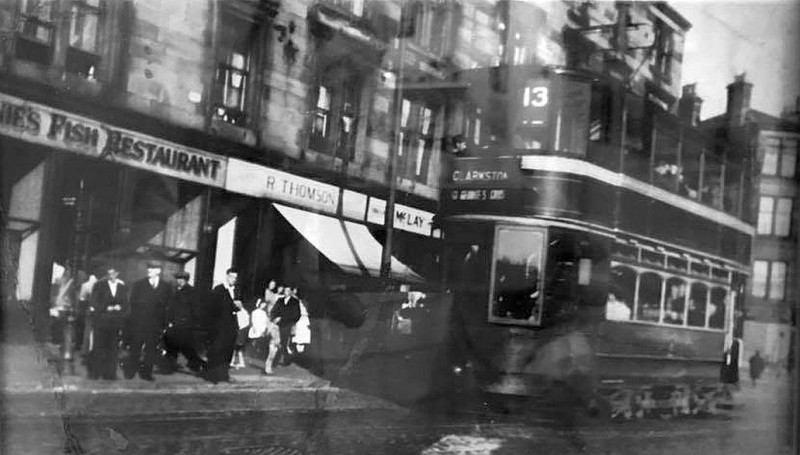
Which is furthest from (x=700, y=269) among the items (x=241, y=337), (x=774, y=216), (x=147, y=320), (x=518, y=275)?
(x=147, y=320)

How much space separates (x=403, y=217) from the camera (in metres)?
3.18

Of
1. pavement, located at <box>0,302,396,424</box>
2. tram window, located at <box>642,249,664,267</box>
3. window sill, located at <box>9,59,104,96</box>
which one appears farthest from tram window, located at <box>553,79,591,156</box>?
window sill, located at <box>9,59,104,96</box>

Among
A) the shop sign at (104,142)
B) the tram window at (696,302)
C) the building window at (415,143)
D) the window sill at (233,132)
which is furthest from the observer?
the tram window at (696,302)

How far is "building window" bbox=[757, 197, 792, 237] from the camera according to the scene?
3.37 meters

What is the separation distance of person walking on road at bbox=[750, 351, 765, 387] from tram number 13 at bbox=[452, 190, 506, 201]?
4.65 ft

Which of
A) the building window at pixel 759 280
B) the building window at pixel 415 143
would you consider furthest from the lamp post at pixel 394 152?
the building window at pixel 759 280

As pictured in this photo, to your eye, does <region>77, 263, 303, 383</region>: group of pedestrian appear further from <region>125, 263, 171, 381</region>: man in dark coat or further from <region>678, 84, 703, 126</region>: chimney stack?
<region>678, 84, 703, 126</region>: chimney stack

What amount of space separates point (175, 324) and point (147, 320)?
119 millimetres

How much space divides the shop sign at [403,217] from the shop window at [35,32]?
4.88 ft

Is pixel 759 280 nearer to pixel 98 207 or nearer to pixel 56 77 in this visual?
pixel 98 207

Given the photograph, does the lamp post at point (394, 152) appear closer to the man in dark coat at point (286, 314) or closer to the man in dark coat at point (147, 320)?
the man in dark coat at point (286, 314)

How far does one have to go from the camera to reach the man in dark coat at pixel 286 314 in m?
3.18

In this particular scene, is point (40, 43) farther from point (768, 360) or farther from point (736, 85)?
point (768, 360)

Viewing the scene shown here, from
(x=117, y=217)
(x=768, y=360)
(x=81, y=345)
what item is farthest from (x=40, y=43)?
(x=768, y=360)
